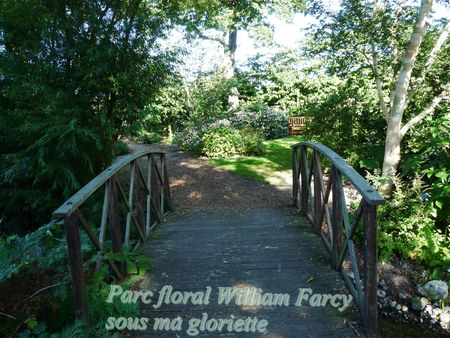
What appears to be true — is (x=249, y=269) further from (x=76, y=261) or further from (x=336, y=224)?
A: (x=76, y=261)

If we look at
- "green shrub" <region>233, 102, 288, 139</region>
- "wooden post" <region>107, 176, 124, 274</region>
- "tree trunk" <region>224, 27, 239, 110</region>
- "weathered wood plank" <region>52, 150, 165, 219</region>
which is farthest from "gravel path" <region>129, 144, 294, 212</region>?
"tree trunk" <region>224, 27, 239, 110</region>

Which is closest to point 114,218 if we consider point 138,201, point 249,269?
point 138,201

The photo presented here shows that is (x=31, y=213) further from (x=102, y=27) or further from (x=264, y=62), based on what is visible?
(x=264, y=62)

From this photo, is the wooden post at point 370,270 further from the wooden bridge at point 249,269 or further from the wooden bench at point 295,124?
the wooden bench at point 295,124

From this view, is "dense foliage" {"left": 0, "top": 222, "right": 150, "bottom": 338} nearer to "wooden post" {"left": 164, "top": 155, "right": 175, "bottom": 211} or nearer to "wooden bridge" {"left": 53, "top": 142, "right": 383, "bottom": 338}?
"wooden bridge" {"left": 53, "top": 142, "right": 383, "bottom": 338}

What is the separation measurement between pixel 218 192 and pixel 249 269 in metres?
3.89

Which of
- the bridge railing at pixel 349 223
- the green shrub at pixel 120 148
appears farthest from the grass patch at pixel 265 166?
the bridge railing at pixel 349 223

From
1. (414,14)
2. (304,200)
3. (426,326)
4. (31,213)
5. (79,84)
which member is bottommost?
(426,326)

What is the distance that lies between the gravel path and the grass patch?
0.32 m

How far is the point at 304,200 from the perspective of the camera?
5.17m

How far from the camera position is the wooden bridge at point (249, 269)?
2.39 metres

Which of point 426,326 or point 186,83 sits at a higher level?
point 186,83

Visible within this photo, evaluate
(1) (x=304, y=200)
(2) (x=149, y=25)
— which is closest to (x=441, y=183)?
(1) (x=304, y=200)

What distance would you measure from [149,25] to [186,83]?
10.0m
